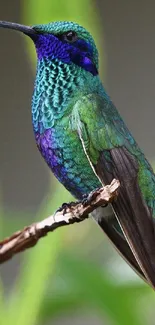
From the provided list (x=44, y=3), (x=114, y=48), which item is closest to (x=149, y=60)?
(x=114, y=48)

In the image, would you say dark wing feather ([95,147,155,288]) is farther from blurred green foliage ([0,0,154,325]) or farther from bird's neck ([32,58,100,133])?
blurred green foliage ([0,0,154,325])

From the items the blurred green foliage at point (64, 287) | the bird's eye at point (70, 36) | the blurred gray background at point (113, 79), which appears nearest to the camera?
the bird's eye at point (70, 36)

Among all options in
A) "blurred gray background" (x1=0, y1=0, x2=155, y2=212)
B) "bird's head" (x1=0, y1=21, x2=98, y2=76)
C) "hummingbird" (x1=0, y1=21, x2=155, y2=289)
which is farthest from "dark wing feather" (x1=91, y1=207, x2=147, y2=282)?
"blurred gray background" (x1=0, y1=0, x2=155, y2=212)

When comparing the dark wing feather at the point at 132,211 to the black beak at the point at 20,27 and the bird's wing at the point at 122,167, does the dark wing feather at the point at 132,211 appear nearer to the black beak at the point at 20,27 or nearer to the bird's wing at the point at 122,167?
the bird's wing at the point at 122,167

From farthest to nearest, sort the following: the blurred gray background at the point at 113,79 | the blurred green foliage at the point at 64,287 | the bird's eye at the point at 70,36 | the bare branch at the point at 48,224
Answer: the blurred gray background at the point at 113,79, the blurred green foliage at the point at 64,287, the bird's eye at the point at 70,36, the bare branch at the point at 48,224

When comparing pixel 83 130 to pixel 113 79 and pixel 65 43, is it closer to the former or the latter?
pixel 65 43

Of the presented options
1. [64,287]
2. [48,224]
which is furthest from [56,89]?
[64,287]

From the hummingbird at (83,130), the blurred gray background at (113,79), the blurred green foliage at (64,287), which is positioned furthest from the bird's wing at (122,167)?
the blurred gray background at (113,79)

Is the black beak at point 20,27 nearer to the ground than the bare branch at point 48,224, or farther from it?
farther from it
